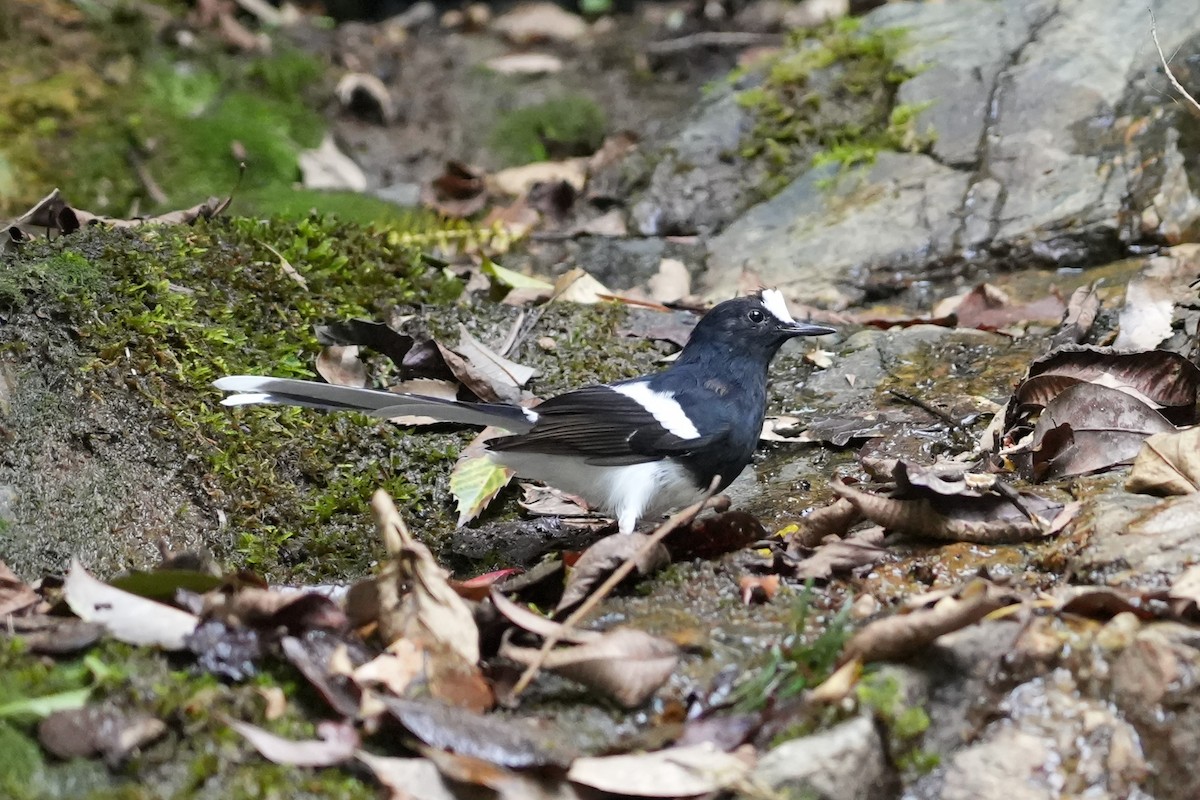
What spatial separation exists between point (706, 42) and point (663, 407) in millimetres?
5702

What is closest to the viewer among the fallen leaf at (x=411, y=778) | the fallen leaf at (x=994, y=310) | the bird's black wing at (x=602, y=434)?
the fallen leaf at (x=411, y=778)

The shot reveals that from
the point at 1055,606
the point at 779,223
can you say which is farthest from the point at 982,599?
the point at 779,223

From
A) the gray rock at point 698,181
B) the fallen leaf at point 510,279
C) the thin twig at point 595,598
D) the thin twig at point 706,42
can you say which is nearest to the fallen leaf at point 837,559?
the thin twig at point 595,598

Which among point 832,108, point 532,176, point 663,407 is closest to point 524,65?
point 532,176

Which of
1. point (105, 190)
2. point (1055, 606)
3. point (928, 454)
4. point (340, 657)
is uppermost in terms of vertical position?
point (1055, 606)

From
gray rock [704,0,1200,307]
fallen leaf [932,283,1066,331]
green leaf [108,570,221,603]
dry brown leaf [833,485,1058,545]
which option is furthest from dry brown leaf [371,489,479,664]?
gray rock [704,0,1200,307]

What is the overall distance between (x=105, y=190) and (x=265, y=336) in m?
3.07

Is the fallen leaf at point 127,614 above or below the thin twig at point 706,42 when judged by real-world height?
above

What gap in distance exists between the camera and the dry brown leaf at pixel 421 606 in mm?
2539

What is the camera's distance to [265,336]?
4.16m

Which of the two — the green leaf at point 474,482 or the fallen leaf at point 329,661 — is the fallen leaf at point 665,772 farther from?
the green leaf at point 474,482

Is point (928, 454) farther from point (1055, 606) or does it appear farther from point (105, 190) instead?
point (105, 190)

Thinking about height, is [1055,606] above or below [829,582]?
above

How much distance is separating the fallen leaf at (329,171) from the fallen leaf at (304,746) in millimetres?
5083
